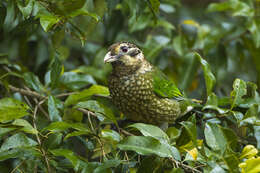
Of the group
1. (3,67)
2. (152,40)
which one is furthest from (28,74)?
(152,40)

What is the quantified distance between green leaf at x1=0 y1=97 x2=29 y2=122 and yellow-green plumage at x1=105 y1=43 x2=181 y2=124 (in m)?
0.79

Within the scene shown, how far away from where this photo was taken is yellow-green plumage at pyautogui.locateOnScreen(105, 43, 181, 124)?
2756mm

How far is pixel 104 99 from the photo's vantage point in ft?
10.2

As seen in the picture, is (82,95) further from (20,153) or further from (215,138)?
(215,138)

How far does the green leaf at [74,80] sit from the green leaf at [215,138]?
124 centimetres

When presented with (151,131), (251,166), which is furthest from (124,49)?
(251,166)

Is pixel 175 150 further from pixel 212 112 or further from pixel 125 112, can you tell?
pixel 125 112

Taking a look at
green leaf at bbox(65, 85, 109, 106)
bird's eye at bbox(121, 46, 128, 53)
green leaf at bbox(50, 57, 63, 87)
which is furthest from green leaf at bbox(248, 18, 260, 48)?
green leaf at bbox(50, 57, 63, 87)

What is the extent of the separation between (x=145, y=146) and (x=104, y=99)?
1314 mm

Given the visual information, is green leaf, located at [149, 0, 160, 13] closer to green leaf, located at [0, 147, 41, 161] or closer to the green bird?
the green bird

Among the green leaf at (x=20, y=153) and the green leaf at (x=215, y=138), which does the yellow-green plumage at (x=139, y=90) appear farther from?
the green leaf at (x=20, y=153)

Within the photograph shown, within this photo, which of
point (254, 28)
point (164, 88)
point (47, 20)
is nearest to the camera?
point (47, 20)

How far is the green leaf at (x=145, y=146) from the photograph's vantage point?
1794 mm

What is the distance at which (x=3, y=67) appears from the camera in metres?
2.83
